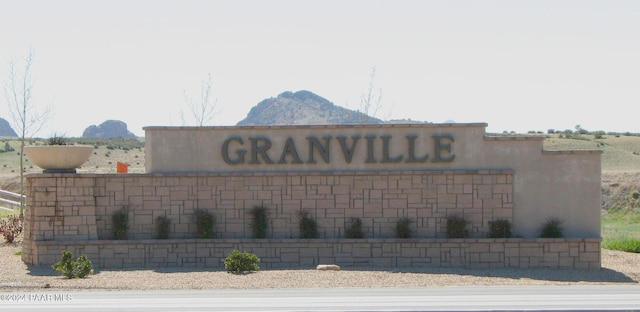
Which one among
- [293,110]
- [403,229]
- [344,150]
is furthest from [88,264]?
[293,110]

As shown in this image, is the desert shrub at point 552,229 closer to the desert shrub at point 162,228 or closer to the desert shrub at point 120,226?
the desert shrub at point 162,228

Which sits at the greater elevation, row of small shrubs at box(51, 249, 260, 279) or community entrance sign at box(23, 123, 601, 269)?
community entrance sign at box(23, 123, 601, 269)

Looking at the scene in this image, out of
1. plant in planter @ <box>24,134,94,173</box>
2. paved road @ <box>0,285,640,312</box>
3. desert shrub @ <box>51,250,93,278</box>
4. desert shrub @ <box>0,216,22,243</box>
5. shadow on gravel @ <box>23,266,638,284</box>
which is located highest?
plant in planter @ <box>24,134,94,173</box>

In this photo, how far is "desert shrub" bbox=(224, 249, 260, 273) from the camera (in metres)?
20.4

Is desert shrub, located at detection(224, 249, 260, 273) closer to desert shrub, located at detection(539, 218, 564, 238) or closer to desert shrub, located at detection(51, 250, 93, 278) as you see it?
desert shrub, located at detection(51, 250, 93, 278)

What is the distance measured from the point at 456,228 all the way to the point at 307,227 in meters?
3.60

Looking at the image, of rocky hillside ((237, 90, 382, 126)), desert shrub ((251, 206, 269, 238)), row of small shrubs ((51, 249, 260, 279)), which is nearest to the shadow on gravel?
row of small shrubs ((51, 249, 260, 279))

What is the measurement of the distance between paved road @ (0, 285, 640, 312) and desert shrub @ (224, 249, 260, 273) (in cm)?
261

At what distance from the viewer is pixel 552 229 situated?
870 inches

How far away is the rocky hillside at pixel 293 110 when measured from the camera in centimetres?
13762

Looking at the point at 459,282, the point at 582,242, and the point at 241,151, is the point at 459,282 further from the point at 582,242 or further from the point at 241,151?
the point at 241,151

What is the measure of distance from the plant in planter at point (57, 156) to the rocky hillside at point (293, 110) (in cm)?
Result: 11020

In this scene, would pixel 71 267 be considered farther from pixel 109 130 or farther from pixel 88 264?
pixel 109 130

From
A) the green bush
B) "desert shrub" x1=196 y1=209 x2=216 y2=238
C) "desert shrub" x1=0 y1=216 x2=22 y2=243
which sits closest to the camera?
Answer: "desert shrub" x1=196 y1=209 x2=216 y2=238
